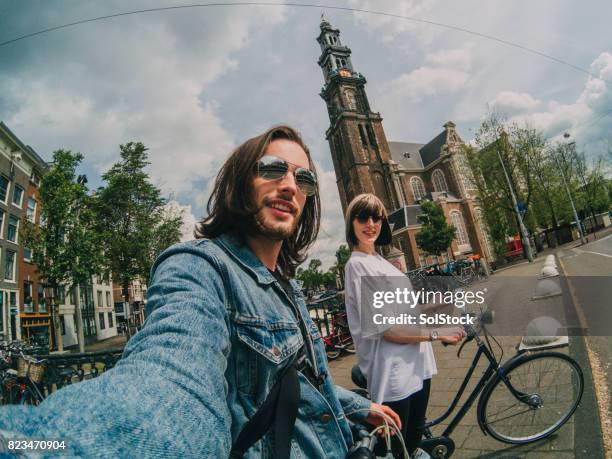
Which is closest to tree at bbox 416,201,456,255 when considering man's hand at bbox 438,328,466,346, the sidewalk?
the sidewalk

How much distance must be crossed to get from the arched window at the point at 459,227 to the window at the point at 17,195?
4502 centimetres

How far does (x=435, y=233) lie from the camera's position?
106 ft

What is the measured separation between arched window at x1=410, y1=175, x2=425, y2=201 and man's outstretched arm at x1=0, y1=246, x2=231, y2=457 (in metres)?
50.5

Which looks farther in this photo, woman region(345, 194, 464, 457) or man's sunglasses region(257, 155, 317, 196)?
woman region(345, 194, 464, 457)

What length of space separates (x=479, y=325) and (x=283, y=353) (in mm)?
2268

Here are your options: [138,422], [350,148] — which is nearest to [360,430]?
[138,422]

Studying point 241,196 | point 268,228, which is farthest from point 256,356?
point 241,196

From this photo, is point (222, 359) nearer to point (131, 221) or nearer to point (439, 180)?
point (131, 221)

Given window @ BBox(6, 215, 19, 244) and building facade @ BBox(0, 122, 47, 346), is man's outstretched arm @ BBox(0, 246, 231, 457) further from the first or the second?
window @ BBox(6, 215, 19, 244)

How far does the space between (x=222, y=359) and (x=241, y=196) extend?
2.23 ft

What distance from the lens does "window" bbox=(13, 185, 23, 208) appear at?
20648mm

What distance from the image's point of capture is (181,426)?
559 millimetres

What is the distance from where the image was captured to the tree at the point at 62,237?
14477mm

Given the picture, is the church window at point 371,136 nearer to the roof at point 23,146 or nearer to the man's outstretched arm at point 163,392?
the roof at point 23,146
